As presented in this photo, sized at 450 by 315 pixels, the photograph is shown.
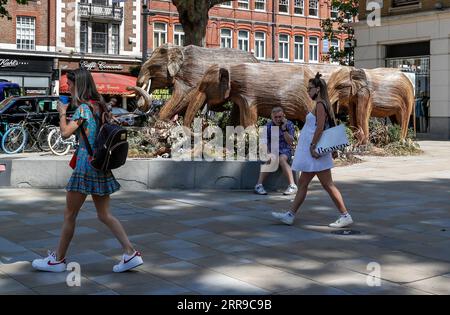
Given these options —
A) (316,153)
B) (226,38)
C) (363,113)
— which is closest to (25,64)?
(226,38)

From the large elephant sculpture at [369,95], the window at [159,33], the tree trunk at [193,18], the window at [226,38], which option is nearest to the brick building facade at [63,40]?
A: the window at [159,33]

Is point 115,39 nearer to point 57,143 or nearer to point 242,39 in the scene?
point 242,39

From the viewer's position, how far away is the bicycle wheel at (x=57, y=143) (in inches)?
634

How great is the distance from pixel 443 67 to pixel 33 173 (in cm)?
2080

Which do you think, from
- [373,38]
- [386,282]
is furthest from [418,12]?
[386,282]

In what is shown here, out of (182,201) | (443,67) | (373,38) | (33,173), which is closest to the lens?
(182,201)

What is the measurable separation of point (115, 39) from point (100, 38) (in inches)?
39.5

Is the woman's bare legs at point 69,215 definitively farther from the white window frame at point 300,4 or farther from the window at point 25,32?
the white window frame at point 300,4

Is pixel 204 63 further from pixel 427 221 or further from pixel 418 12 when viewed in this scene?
pixel 418 12

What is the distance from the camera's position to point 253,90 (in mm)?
13188

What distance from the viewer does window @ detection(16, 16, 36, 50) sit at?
3791 cm

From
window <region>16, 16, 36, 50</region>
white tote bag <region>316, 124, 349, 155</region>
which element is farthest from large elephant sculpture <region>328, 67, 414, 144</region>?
window <region>16, 16, 36, 50</region>

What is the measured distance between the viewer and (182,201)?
9672 mm

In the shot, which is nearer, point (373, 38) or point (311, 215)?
point (311, 215)
